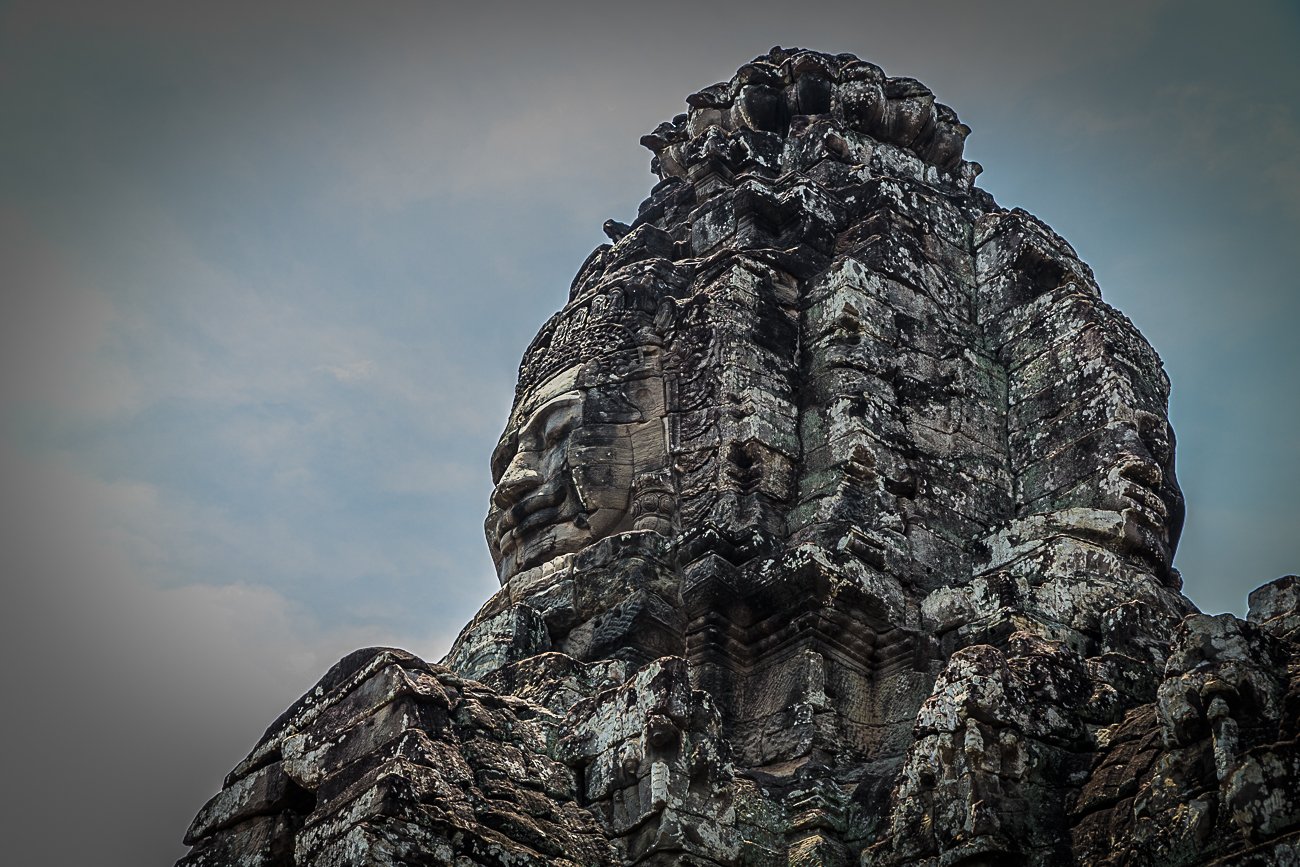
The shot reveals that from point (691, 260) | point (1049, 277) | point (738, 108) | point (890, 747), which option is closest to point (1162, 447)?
point (1049, 277)

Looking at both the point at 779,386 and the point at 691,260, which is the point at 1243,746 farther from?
the point at 691,260

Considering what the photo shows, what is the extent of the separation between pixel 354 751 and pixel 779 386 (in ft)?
16.3

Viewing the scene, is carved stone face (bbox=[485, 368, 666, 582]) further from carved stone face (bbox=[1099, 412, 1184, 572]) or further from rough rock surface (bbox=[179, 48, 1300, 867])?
carved stone face (bbox=[1099, 412, 1184, 572])

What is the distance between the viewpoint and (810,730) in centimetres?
1108

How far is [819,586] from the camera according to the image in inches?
457

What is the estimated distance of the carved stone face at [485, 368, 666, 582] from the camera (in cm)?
1302

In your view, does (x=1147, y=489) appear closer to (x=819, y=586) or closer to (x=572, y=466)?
(x=819, y=586)

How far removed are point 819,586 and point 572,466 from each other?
2391 mm

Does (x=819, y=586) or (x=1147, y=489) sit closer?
(x=819, y=586)

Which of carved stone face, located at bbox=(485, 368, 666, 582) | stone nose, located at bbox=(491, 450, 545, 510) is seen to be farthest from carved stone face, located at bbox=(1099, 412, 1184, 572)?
stone nose, located at bbox=(491, 450, 545, 510)

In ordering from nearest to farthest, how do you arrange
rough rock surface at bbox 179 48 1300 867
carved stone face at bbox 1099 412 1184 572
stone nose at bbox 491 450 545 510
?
rough rock surface at bbox 179 48 1300 867 → carved stone face at bbox 1099 412 1184 572 → stone nose at bbox 491 450 545 510

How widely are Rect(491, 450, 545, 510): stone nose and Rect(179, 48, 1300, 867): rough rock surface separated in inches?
1.5

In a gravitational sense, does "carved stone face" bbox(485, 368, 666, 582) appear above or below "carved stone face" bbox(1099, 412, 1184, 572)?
above

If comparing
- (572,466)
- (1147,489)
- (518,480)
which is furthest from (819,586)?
(518,480)
